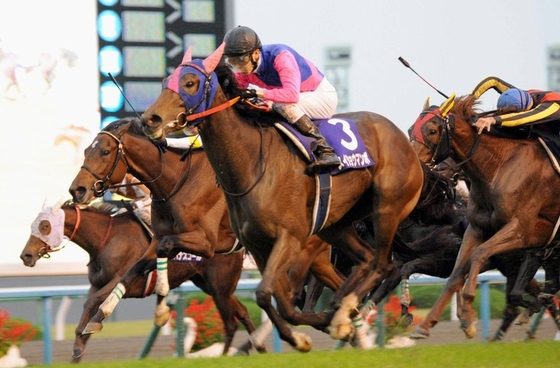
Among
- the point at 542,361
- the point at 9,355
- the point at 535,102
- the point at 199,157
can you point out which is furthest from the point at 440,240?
the point at 9,355

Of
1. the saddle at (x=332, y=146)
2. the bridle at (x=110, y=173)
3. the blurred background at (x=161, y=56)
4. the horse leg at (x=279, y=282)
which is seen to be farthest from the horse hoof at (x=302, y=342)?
the blurred background at (x=161, y=56)

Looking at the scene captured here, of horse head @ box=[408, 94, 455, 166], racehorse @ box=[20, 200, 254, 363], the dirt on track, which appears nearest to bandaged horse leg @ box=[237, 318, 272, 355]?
racehorse @ box=[20, 200, 254, 363]

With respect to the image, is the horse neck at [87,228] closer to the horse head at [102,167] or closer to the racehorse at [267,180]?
the horse head at [102,167]

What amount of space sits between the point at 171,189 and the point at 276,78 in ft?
4.92

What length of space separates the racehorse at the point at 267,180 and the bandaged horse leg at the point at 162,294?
2.57 ft

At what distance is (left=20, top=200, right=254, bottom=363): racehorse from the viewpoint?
7.29m

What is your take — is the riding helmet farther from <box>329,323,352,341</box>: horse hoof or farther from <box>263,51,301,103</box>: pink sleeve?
<box>329,323,352,341</box>: horse hoof

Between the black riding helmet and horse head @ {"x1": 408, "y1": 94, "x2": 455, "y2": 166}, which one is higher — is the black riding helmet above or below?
above

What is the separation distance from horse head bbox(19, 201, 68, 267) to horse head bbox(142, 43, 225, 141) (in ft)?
9.54

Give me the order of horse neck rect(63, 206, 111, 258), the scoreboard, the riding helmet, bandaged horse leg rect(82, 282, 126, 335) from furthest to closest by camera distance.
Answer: the scoreboard → horse neck rect(63, 206, 111, 258) → the riding helmet → bandaged horse leg rect(82, 282, 126, 335)

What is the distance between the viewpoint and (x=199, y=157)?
23.0ft

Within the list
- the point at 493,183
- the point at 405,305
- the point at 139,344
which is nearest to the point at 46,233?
the point at 139,344

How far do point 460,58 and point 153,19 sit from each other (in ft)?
13.2

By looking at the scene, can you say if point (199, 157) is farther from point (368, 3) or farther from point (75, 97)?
point (368, 3)
